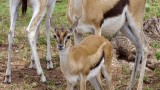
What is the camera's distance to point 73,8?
6410mm

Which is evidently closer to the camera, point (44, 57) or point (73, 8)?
point (73, 8)

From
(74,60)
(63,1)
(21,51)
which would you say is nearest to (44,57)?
(21,51)

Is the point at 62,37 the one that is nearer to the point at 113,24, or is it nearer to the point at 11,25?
the point at 113,24

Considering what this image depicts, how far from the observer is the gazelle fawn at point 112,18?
244 inches

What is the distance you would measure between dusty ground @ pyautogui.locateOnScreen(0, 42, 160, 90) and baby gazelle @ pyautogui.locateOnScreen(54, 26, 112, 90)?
35.6 inches

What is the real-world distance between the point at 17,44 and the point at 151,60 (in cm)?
258

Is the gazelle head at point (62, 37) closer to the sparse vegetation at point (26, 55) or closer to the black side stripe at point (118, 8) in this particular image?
the black side stripe at point (118, 8)

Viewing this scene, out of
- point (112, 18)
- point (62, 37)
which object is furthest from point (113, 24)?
point (62, 37)

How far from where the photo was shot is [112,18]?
630 centimetres

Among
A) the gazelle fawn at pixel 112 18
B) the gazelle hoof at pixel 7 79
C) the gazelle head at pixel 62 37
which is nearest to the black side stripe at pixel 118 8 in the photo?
the gazelle fawn at pixel 112 18

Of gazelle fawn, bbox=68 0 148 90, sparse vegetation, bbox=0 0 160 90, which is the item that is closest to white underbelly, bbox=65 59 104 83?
gazelle fawn, bbox=68 0 148 90

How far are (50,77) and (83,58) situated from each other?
168 centimetres

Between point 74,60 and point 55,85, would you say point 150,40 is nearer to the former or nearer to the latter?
point 55,85

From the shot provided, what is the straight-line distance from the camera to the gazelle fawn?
620cm
